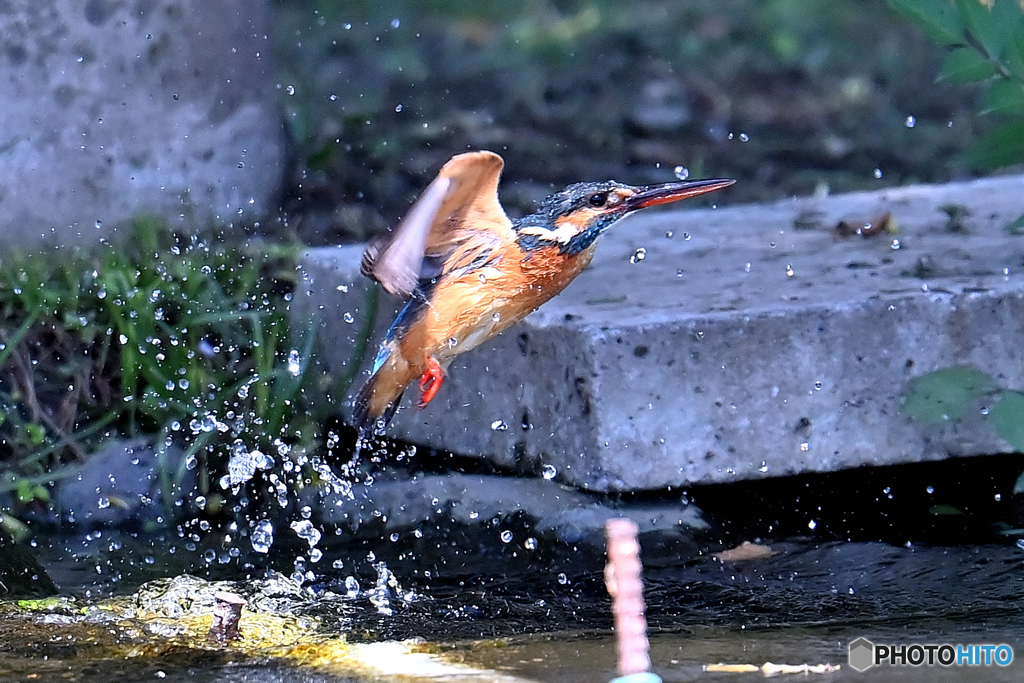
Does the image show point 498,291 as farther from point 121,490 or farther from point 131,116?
point 131,116

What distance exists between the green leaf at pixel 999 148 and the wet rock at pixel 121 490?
2.17 metres

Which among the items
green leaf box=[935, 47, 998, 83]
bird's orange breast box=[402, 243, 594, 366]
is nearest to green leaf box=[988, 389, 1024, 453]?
green leaf box=[935, 47, 998, 83]

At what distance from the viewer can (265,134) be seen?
537 centimetres

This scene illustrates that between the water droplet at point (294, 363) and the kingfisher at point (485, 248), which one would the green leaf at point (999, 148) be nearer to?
the kingfisher at point (485, 248)

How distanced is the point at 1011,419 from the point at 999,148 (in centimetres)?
65

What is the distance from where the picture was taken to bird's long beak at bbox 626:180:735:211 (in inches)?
114

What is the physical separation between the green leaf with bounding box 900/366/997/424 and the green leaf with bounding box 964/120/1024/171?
0.47 m

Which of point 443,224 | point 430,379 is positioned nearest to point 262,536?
point 430,379

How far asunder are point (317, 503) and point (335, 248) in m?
0.86

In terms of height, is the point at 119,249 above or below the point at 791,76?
below

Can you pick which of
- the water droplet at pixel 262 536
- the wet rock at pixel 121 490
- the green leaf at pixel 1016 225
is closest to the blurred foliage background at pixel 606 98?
the green leaf at pixel 1016 225

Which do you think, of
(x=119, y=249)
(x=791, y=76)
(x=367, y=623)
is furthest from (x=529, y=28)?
(x=367, y=623)

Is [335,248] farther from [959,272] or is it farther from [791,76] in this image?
[791,76]

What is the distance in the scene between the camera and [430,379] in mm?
3170
